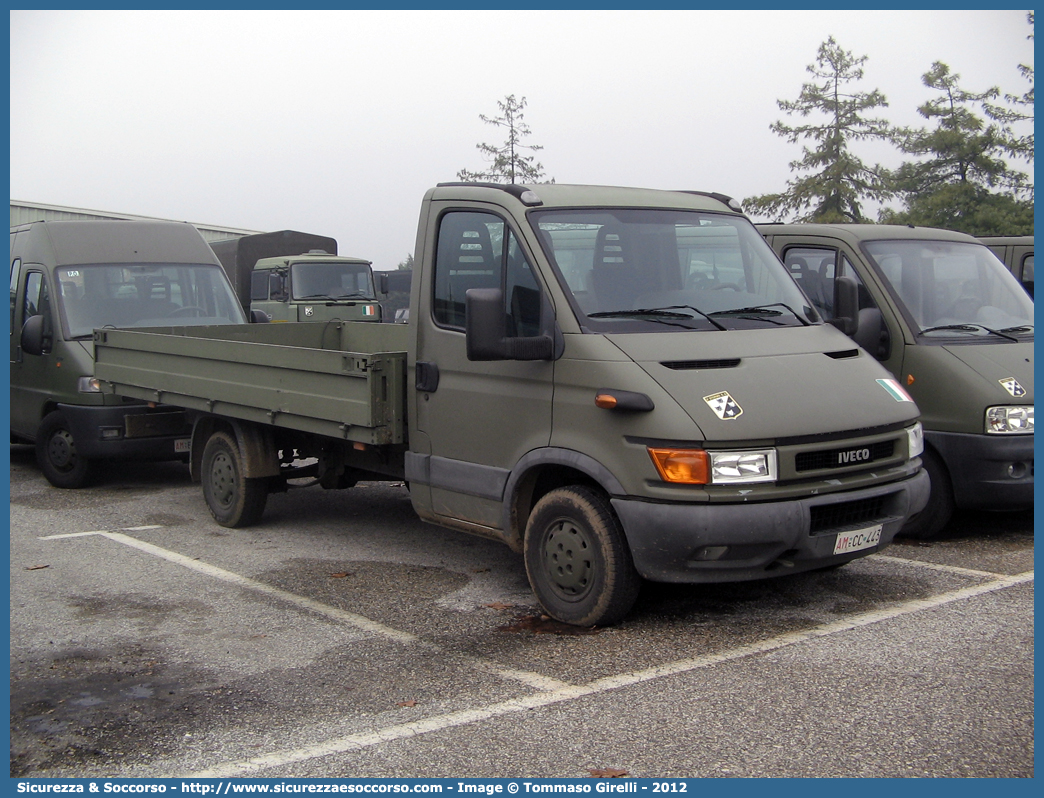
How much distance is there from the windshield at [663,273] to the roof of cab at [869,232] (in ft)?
7.17

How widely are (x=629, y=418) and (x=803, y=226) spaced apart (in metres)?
4.24

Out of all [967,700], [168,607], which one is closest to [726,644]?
[967,700]

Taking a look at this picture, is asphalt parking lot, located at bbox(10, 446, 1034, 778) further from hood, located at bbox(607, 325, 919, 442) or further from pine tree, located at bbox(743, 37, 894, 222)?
pine tree, located at bbox(743, 37, 894, 222)

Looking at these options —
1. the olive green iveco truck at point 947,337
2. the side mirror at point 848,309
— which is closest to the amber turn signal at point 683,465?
the side mirror at point 848,309

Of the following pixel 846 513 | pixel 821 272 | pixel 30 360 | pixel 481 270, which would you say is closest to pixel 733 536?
pixel 846 513

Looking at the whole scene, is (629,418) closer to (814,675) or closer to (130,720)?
(814,675)

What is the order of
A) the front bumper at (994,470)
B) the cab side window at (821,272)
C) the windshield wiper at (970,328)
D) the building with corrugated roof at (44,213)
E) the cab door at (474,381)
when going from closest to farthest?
the cab door at (474,381) → the front bumper at (994,470) → the windshield wiper at (970,328) → the cab side window at (821,272) → the building with corrugated roof at (44,213)

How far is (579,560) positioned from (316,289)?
15.5 meters

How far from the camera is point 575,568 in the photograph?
18.2 feet

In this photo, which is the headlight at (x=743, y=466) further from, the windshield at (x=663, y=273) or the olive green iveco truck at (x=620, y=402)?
the windshield at (x=663, y=273)

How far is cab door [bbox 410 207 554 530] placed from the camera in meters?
5.80

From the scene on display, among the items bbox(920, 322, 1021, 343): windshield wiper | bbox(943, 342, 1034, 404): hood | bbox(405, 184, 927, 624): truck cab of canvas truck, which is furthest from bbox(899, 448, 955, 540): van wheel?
bbox(405, 184, 927, 624): truck cab of canvas truck

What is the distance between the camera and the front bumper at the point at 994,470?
7141mm

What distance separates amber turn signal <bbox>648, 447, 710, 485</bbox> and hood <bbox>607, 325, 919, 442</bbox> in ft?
0.40
